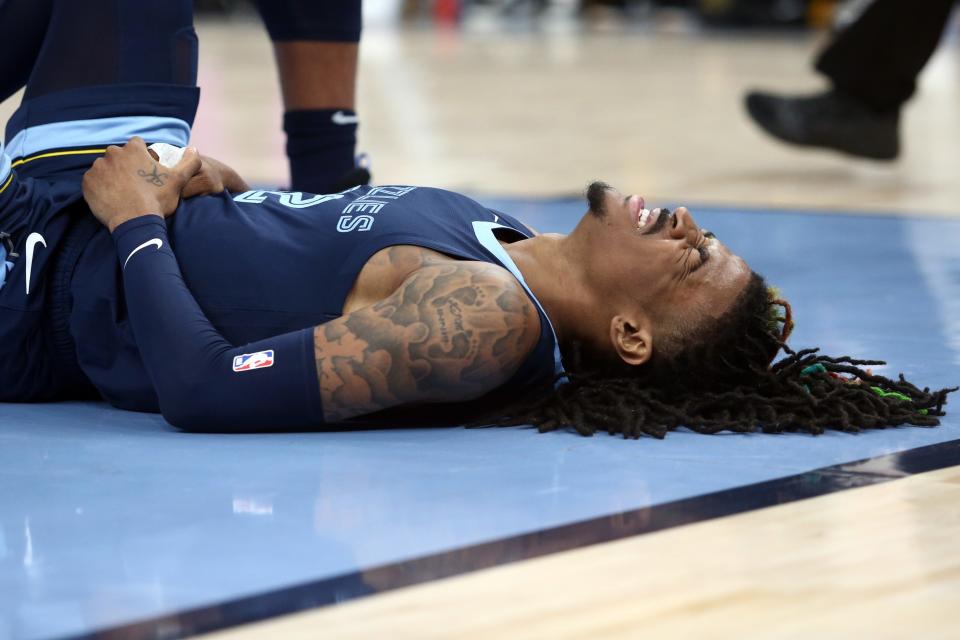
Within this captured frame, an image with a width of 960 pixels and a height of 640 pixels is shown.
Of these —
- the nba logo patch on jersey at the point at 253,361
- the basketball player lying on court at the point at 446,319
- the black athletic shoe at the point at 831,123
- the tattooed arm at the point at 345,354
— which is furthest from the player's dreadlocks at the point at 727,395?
the black athletic shoe at the point at 831,123

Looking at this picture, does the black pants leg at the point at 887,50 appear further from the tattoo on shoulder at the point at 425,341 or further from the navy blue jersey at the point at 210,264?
the tattoo on shoulder at the point at 425,341

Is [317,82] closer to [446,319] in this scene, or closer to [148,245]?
[148,245]

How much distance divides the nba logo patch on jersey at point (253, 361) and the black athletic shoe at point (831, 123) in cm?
361

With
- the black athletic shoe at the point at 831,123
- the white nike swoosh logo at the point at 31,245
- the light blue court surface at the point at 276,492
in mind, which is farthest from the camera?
the black athletic shoe at the point at 831,123

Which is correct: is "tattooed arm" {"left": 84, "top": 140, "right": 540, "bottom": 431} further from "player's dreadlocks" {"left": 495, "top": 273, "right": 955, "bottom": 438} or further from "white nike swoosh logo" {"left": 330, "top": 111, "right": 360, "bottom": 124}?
"white nike swoosh logo" {"left": 330, "top": 111, "right": 360, "bottom": 124}

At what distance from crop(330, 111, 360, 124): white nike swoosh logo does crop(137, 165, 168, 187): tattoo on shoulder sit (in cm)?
105

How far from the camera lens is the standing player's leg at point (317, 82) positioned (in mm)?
3434

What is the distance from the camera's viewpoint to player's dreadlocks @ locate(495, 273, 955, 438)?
7.39 ft

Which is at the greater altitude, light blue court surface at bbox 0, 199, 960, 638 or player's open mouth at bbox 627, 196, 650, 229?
player's open mouth at bbox 627, 196, 650, 229

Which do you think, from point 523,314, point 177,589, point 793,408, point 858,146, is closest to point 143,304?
point 523,314

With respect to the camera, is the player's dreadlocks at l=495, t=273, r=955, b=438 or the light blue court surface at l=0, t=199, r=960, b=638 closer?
the light blue court surface at l=0, t=199, r=960, b=638

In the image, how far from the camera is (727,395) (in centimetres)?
228

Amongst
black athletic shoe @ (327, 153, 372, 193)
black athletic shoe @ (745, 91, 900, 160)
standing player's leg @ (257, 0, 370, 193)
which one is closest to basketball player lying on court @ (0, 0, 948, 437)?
black athletic shoe @ (327, 153, 372, 193)

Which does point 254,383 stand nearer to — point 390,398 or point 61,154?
point 390,398
